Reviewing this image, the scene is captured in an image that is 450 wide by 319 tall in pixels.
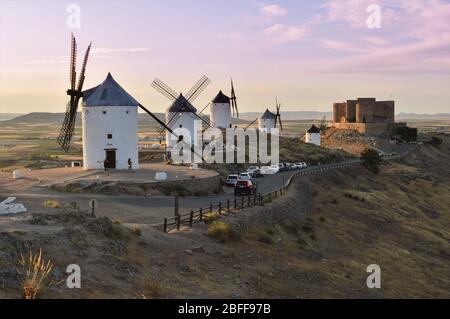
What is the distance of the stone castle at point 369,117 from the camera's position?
10294cm

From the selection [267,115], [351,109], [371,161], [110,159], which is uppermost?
[351,109]

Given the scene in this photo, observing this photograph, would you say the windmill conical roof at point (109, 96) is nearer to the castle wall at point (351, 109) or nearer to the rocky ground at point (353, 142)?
the rocky ground at point (353, 142)

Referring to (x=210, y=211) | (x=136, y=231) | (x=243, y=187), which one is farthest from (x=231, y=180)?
(x=136, y=231)

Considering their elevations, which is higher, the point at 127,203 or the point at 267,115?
the point at 267,115

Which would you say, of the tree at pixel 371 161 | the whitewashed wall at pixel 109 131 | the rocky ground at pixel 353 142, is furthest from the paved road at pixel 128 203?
the rocky ground at pixel 353 142

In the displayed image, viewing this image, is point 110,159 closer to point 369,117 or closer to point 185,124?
point 185,124

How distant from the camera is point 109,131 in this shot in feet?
128

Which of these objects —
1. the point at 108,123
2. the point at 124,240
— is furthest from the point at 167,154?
the point at 124,240

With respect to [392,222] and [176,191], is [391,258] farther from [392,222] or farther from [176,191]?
[176,191]

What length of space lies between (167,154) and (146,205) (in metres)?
24.2

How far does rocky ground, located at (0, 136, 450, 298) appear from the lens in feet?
51.6

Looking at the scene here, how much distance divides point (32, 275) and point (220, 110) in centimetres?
6107

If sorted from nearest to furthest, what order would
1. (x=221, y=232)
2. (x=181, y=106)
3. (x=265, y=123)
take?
(x=221, y=232) → (x=181, y=106) → (x=265, y=123)

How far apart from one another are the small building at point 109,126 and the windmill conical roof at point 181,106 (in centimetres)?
1697
